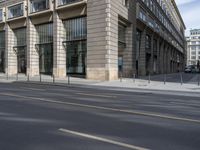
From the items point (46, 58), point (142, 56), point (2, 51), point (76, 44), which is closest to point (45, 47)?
point (46, 58)

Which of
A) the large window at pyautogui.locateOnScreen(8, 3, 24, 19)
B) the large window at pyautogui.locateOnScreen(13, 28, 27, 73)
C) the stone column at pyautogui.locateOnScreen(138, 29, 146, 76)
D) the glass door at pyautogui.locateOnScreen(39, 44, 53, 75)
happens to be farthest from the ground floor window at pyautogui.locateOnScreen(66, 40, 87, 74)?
the stone column at pyautogui.locateOnScreen(138, 29, 146, 76)

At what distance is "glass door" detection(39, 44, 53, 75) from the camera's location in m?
38.3

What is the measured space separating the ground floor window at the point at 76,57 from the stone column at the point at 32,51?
20.2 ft

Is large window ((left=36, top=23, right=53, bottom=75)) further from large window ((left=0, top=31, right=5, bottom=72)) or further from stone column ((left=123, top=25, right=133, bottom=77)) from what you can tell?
stone column ((left=123, top=25, right=133, bottom=77))

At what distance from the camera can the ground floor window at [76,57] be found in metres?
34.7

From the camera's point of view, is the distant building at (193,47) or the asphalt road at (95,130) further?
the distant building at (193,47)

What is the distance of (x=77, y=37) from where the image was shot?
35125 millimetres

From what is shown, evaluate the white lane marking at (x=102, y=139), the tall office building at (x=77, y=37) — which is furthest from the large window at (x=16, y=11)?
the white lane marking at (x=102, y=139)

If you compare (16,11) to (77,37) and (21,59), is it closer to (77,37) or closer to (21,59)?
(21,59)

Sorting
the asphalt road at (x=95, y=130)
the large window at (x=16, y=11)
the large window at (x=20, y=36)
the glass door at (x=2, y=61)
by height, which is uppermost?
the large window at (x=16, y=11)

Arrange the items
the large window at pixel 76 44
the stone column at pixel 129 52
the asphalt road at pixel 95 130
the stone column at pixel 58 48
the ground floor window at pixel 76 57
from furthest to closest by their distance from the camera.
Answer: the stone column at pixel 129 52, the stone column at pixel 58 48, the ground floor window at pixel 76 57, the large window at pixel 76 44, the asphalt road at pixel 95 130

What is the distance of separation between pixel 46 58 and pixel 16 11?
1007cm

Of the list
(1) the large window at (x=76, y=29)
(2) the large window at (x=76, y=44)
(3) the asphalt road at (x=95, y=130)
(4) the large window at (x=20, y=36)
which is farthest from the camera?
(4) the large window at (x=20, y=36)

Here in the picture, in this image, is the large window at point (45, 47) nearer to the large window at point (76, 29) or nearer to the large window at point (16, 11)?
the large window at point (76, 29)
